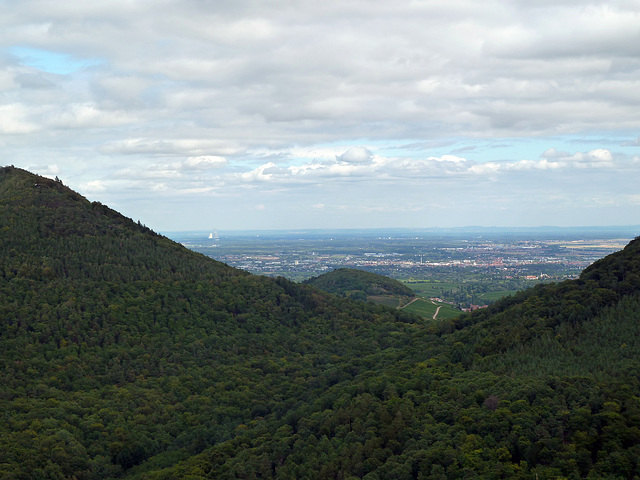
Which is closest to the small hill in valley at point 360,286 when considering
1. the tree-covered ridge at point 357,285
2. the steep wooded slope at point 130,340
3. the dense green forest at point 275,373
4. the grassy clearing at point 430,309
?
the tree-covered ridge at point 357,285

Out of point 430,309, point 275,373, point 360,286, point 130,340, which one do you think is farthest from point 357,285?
point 130,340

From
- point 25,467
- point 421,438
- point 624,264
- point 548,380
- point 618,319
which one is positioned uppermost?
point 624,264

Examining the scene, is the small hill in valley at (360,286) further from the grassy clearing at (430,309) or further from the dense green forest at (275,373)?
the dense green forest at (275,373)

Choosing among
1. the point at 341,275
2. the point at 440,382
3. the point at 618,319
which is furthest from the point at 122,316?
the point at 341,275

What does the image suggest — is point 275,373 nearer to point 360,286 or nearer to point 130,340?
point 130,340

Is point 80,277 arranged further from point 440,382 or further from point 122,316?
point 440,382

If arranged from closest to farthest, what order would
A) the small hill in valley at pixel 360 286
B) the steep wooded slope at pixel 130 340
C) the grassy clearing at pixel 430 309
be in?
the steep wooded slope at pixel 130 340 → the grassy clearing at pixel 430 309 → the small hill in valley at pixel 360 286

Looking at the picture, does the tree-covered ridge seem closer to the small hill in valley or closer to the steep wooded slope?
→ the small hill in valley
